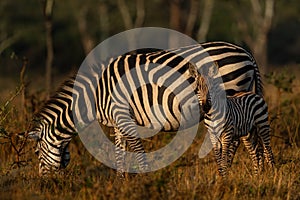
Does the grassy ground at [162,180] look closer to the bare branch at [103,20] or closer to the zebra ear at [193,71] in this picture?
the zebra ear at [193,71]

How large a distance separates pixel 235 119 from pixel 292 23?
45.2 metres

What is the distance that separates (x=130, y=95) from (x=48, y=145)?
1.23m

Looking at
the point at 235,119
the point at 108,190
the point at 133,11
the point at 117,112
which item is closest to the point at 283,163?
the point at 235,119

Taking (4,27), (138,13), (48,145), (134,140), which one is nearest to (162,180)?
(134,140)

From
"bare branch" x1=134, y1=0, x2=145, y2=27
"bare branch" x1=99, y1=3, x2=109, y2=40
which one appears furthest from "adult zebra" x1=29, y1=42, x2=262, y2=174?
"bare branch" x1=99, y1=3, x2=109, y2=40

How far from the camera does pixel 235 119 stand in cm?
738

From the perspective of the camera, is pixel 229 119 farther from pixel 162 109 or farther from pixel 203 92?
pixel 162 109

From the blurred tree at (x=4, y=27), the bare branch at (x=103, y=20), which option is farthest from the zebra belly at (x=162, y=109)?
the bare branch at (x=103, y=20)

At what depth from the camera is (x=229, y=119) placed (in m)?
7.23

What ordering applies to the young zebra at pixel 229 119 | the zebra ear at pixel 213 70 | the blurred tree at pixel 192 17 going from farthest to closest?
1. the blurred tree at pixel 192 17
2. the zebra ear at pixel 213 70
3. the young zebra at pixel 229 119

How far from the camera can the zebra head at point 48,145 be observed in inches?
314

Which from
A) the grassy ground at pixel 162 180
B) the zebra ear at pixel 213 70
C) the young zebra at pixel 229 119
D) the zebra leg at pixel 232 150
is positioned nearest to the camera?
the grassy ground at pixel 162 180

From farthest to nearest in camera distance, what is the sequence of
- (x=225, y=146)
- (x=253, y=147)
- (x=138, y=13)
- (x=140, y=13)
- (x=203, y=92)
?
(x=140, y=13), (x=138, y=13), (x=253, y=147), (x=225, y=146), (x=203, y=92)

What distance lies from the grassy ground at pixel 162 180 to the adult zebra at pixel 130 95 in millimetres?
464
